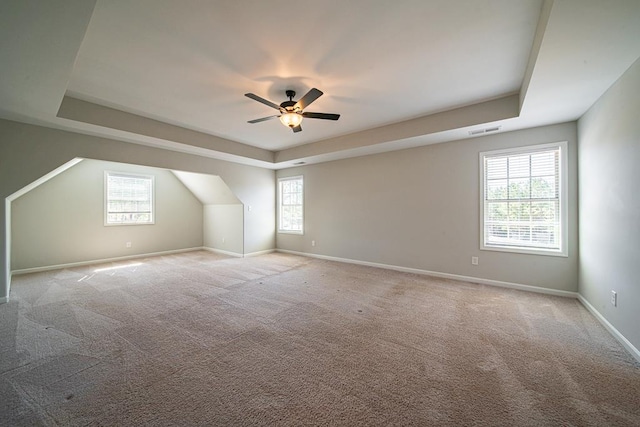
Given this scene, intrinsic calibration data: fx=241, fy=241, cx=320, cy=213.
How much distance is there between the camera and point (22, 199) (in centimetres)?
470

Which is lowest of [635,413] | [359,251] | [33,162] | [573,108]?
[635,413]

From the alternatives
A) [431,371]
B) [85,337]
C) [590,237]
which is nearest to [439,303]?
[431,371]

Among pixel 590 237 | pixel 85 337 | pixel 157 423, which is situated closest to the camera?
pixel 157 423

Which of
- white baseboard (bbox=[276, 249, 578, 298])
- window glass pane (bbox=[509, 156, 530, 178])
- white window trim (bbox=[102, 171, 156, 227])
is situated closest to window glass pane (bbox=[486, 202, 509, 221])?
window glass pane (bbox=[509, 156, 530, 178])

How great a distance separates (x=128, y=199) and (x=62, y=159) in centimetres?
271

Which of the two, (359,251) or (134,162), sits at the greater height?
(134,162)

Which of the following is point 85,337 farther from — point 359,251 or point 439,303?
point 359,251

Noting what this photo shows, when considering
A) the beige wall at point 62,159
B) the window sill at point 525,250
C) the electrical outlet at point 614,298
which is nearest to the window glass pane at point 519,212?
the window sill at point 525,250

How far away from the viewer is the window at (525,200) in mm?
3525

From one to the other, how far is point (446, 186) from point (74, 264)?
25.7 ft

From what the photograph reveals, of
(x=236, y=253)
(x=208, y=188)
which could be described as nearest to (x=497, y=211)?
(x=236, y=253)

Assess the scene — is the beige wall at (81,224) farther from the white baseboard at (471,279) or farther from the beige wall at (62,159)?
the white baseboard at (471,279)

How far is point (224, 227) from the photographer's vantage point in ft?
22.7

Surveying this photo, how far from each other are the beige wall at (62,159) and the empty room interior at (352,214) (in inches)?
1.2
